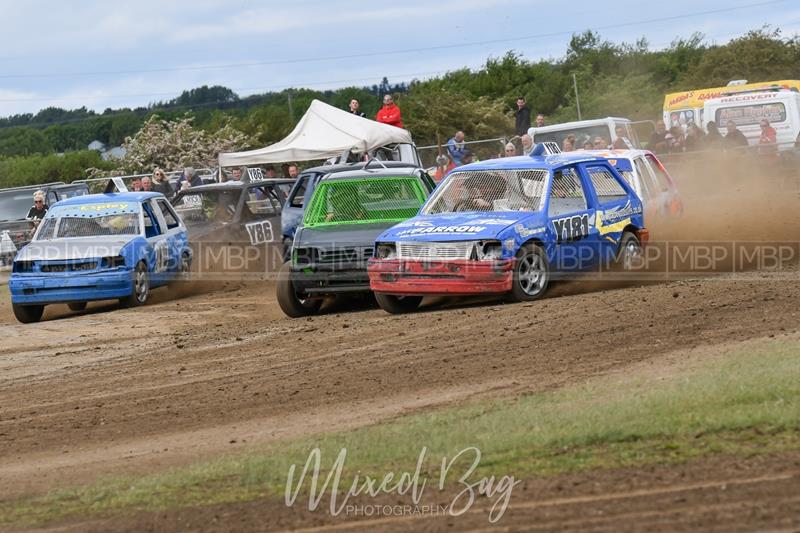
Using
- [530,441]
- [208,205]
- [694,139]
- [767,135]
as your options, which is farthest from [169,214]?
[767,135]

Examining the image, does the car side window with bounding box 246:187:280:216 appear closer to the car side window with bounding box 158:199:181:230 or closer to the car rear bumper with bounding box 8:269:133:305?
the car side window with bounding box 158:199:181:230

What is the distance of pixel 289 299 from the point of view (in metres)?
13.8

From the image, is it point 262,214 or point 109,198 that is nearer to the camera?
point 109,198

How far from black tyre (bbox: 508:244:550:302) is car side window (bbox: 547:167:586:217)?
56 cm

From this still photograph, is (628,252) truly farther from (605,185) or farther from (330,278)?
(330,278)

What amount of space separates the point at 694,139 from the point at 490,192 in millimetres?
16327

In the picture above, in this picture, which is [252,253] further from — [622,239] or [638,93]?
[638,93]

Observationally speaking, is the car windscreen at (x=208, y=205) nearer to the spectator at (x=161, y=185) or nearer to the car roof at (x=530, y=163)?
the spectator at (x=161, y=185)

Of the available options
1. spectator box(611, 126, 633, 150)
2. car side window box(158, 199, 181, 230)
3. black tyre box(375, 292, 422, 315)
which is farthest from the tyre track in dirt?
spectator box(611, 126, 633, 150)

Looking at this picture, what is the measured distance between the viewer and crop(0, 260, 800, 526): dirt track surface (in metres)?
7.99

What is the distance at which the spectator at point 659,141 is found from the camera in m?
28.5

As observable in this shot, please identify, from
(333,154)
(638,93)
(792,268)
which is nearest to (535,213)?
(792,268)

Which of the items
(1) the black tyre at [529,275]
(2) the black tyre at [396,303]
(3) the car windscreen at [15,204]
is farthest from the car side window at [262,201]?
(3) the car windscreen at [15,204]

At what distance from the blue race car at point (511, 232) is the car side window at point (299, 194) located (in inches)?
204
